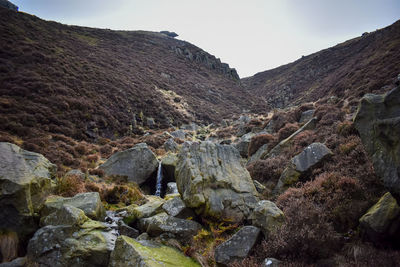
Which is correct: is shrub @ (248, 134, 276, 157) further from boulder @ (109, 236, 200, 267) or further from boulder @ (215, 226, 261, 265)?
boulder @ (109, 236, 200, 267)

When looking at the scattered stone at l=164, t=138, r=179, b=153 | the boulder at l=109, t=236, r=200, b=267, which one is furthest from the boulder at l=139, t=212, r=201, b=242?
the scattered stone at l=164, t=138, r=179, b=153

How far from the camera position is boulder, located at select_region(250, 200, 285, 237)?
4.89 m

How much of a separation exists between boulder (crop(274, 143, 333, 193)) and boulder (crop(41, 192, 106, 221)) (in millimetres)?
6657

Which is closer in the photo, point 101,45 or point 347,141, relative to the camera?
point 347,141

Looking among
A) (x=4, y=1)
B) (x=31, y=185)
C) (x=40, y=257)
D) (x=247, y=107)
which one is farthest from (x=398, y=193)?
→ (x=4, y=1)

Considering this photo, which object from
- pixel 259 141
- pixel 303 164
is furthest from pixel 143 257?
pixel 259 141

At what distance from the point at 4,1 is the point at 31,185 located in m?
103

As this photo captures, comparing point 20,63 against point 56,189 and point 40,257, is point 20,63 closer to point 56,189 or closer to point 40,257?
point 56,189

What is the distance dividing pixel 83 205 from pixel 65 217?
4.54 feet

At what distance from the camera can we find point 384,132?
3.97 metres

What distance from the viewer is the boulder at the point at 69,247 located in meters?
5.04

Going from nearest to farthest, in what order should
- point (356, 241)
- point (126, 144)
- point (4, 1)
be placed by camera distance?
point (356, 241) → point (126, 144) → point (4, 1)

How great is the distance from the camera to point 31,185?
21.5 ft

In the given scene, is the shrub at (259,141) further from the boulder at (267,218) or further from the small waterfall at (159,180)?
the boulder at (267,218)
